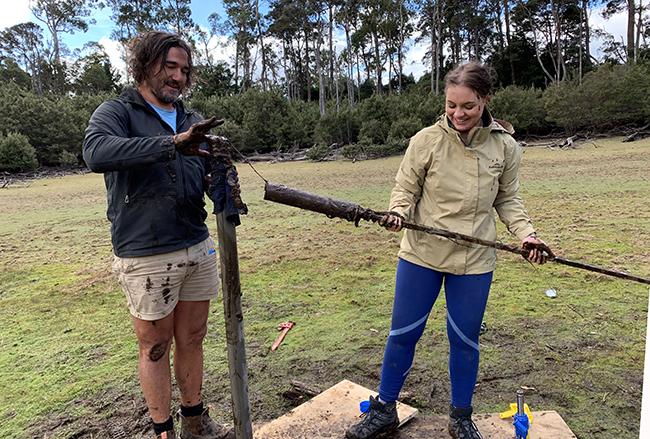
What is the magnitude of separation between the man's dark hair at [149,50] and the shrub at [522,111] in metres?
25.0

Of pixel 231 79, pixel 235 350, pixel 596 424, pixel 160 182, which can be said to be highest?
pixel 231 79

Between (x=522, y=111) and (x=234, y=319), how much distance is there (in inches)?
1045

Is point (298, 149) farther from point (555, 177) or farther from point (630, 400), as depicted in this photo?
point (630, 400)

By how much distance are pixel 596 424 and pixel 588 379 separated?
509 millimetres

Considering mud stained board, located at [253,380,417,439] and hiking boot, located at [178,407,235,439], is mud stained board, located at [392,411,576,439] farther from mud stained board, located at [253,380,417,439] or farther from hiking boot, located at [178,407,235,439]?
hiking boot, located at [178,407,235,439]

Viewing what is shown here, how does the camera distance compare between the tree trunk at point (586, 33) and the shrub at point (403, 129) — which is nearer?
the shrub at point (403, 129)

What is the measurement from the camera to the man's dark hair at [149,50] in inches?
85.4

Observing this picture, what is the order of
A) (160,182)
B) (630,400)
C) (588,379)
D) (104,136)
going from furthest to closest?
(588,379) < (630,400) < (160,182) < (104,136)

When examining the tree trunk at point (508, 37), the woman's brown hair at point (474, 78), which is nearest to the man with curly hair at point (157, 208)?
the woman's brown hair at point (474, 78)

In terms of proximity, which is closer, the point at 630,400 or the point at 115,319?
the point at 630,400

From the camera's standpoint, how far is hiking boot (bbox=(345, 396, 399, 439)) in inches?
100

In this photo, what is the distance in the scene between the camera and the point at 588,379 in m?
3.20

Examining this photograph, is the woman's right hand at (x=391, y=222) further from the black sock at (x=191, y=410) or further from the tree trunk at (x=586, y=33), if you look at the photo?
the tree trunk at (x=586, y=33)

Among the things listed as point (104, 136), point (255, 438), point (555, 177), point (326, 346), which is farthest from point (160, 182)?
point (555, 177)
